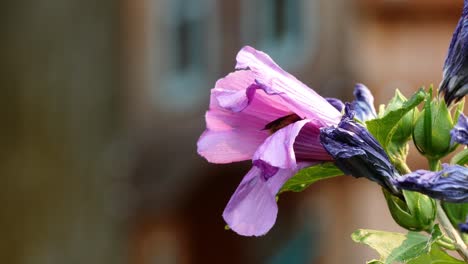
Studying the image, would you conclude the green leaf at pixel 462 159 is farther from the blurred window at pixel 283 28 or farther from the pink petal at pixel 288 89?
the blurred window at pixel 283 28

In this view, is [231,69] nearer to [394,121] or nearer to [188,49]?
[188,49]

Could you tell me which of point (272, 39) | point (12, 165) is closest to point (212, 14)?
point (272, 39)

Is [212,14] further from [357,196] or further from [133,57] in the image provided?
[357,196]

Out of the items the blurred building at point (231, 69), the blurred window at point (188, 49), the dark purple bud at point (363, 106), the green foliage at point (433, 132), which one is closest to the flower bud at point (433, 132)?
the green foliage at point (433, 132)

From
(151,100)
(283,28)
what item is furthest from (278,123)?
(283,28)

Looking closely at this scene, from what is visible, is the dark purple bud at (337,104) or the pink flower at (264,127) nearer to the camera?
the pink flower at (264,127)
